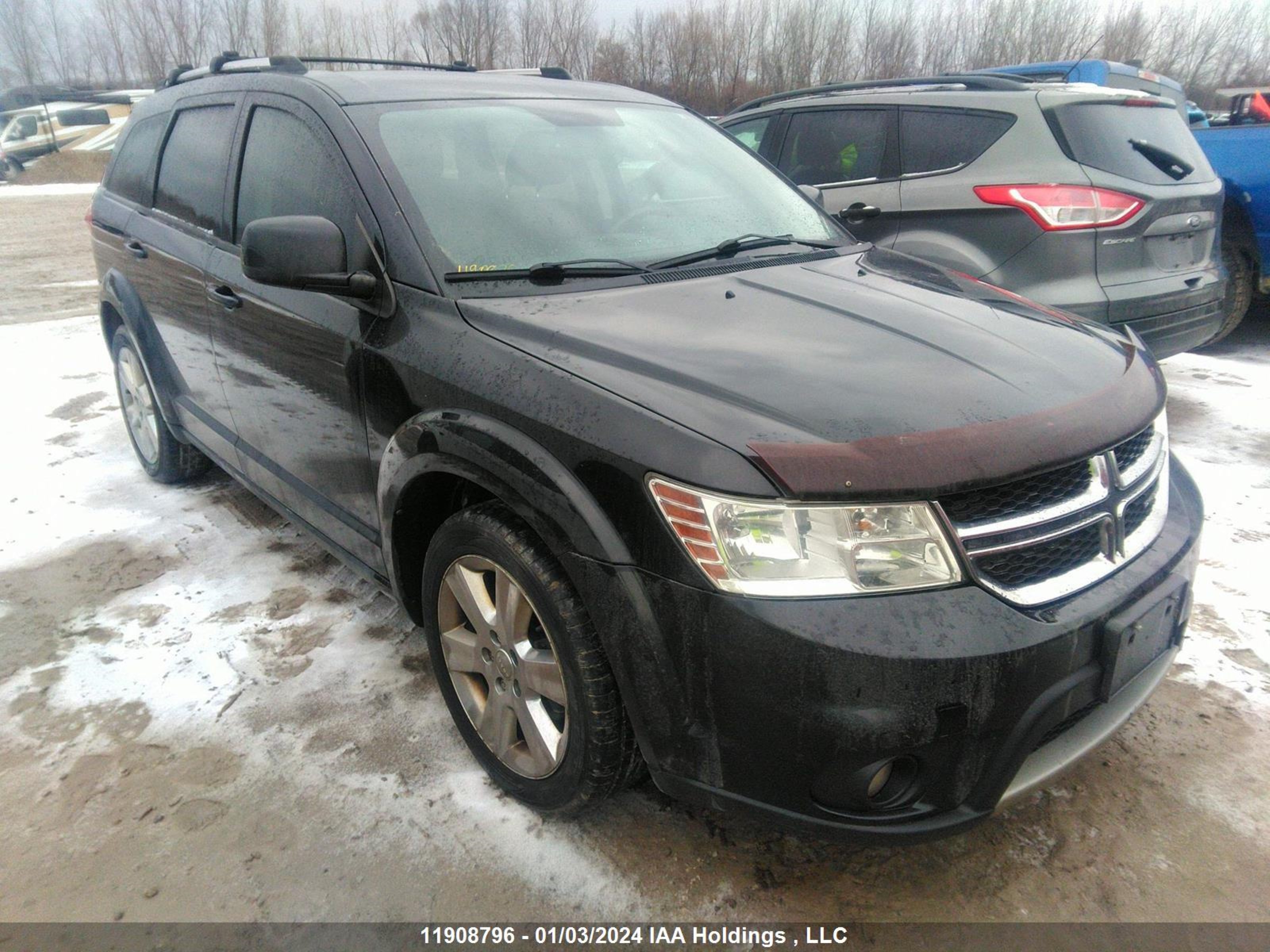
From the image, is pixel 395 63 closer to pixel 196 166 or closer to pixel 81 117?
pixel 196 166

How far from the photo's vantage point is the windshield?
8.08 ft

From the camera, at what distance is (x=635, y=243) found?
2.61m

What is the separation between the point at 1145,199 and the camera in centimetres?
446

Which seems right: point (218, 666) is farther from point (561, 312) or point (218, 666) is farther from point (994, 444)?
point (994, 444)

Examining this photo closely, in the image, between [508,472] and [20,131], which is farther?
[20,131]

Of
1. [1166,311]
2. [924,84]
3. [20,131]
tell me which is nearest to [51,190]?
[20,131]

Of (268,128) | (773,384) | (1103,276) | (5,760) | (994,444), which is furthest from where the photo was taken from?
(1103,276)

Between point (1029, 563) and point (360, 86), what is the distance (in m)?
2.33

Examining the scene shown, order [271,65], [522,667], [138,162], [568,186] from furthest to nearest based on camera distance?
[138,162] < [271,65] < [568,186] < [522,667]

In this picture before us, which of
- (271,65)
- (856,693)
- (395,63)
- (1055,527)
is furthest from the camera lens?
(395,63)

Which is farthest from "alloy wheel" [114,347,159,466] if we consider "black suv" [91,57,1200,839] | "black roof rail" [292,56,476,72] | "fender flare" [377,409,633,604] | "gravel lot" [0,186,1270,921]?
"fender flare" [377,409,633,604]

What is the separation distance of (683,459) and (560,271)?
0.90m

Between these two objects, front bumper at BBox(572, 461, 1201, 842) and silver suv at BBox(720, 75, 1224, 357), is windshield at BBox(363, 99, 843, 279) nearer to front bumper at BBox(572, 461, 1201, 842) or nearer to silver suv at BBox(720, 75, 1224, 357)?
front bumper at BBox(572, 461, 1201, 842)

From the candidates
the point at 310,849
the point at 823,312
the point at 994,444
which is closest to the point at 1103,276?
the point at 823,312
